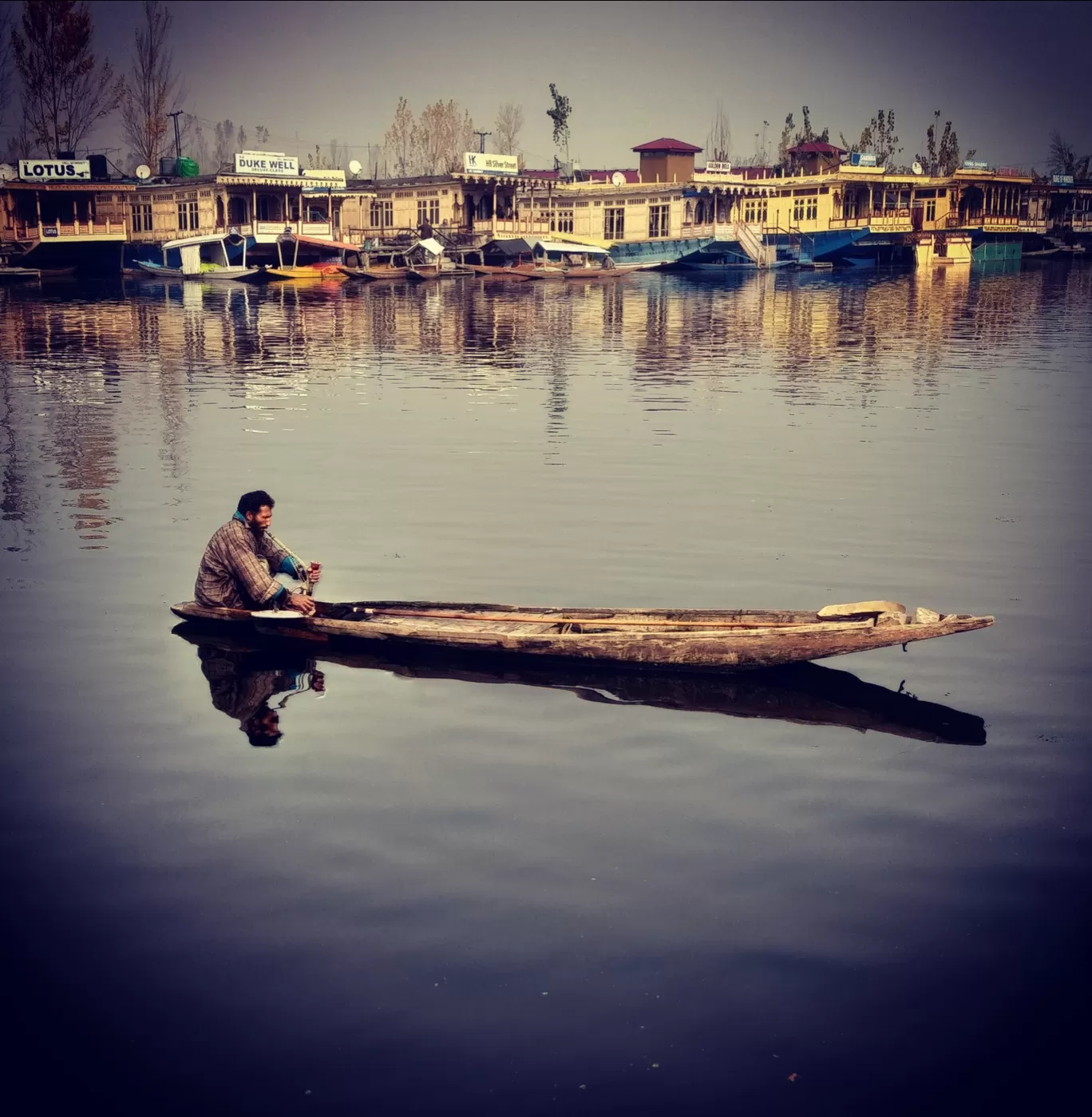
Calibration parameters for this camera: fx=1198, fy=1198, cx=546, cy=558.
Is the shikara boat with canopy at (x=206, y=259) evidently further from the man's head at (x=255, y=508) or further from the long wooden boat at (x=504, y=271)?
the man's head at (x=255, y=508)

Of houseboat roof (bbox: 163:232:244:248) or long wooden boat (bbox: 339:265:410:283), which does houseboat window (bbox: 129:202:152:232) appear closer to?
houseboat roof (bbox: 163:232:244:248)

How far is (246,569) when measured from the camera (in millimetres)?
9398

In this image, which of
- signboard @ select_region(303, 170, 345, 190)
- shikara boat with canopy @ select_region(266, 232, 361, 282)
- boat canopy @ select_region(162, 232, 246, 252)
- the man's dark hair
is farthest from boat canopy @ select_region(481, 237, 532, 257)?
the man's dark hair

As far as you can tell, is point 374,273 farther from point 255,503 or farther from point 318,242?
point 255,503

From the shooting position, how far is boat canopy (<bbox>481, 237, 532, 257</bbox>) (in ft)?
208

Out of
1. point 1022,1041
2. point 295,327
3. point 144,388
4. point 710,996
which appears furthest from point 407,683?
point 295,327

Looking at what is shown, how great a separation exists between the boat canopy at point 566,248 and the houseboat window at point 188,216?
17.6 metres

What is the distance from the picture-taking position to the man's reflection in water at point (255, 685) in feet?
26.7

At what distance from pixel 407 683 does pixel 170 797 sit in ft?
7.24

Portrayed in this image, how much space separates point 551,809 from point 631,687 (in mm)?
1956

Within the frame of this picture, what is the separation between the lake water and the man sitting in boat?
0.44m

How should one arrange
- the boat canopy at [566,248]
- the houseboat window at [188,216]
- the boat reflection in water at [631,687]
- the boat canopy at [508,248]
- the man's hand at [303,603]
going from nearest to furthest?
1. the boat reflection in water at [631,687]
2. the man's hand at [303,603]
3. the houseboat window at [188,216]
4. the boat canopy at [508,248]
5. the boat canopy at [566,248]

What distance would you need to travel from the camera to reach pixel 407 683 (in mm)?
8828

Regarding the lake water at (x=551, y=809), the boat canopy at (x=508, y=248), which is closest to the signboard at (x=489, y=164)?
the boat canopy at (x=508, y=248)
